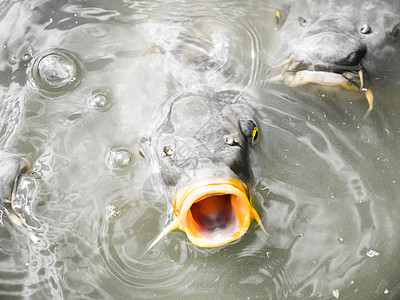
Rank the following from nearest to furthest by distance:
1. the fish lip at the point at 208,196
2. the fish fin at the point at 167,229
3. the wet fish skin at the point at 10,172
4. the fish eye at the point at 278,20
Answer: the fish lip at the point at 208,196 → the fish fin at the point at 167,229 → the wet fish skin at the point at 10,172 → the fish eye at the point at 278,20

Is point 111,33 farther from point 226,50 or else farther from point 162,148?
point 162,148

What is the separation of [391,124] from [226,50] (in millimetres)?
1714

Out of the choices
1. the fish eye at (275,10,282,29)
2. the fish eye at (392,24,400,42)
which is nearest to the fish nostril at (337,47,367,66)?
the fish eye at (392,24,400,42)

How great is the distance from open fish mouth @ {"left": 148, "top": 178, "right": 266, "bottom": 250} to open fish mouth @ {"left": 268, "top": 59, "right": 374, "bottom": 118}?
4.48 ft

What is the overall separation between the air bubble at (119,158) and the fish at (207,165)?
0.31 meters

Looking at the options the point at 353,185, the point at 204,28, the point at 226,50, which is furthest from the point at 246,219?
the point at 204,28

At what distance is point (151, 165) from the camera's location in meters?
3.79

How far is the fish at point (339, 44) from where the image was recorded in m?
3.96

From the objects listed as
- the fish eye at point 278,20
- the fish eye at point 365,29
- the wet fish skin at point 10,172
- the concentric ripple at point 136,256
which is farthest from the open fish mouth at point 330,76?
the wet fish skin at point 10,172

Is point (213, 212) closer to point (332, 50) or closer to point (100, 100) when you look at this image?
point (100, 100)

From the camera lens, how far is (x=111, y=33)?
460 cm

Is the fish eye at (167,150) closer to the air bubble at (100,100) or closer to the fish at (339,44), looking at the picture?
the air bubble at (100,100)

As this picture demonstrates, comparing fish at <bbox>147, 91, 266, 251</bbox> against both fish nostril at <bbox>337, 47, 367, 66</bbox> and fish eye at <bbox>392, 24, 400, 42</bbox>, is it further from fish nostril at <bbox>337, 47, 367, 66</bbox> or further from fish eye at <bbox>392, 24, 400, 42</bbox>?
fish eye at <bbox>392, 24, 400, 42</bbox>

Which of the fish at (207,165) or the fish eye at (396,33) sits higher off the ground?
the fish eye at (396,33)
